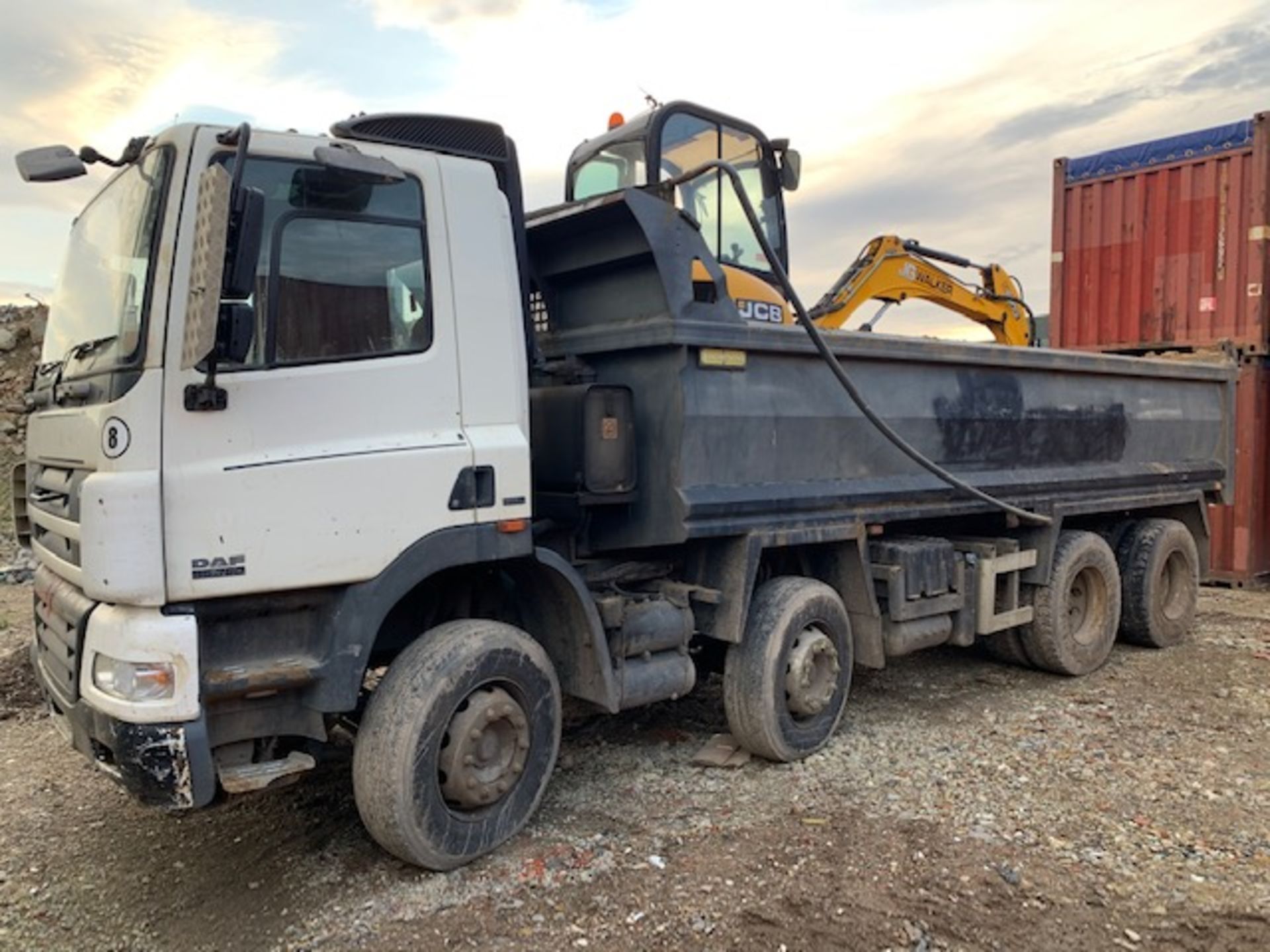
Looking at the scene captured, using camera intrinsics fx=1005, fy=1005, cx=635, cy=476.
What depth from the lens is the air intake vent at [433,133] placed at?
385 centimetres

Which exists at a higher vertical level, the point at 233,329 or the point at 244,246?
the point at 244,246

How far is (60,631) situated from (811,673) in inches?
127

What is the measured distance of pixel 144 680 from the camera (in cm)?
313

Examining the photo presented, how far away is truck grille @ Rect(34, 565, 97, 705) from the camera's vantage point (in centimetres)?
333

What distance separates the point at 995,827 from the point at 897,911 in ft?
2.89

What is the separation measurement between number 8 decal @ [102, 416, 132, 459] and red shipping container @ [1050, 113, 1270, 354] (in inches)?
375

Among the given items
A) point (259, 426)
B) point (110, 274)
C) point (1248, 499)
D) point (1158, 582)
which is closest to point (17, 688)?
point (110, 274)

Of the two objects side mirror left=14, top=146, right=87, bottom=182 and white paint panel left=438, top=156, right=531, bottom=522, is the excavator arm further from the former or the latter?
side mirror left=14, top=146, right=87, bottom=182

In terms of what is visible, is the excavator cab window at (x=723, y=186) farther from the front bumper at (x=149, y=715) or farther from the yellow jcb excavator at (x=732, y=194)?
the front bumper at (x=149, y=715)

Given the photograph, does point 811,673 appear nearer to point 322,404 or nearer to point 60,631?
point 322,404

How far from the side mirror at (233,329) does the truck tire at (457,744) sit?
124 cm

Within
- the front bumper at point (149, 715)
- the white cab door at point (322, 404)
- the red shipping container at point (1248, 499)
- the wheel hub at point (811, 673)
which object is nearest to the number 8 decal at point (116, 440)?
the white cab door at point (322, 404)

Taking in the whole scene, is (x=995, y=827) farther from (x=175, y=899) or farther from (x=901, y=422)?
(x=175, y=899)

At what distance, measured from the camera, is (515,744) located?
152 inches
